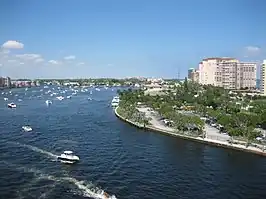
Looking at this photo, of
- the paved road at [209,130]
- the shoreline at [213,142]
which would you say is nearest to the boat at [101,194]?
the shoreline at [213,142]

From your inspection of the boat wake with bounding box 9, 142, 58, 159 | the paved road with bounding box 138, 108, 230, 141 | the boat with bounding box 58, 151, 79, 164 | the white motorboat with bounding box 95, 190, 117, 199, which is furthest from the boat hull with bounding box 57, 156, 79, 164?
the paved road with bounding box 138, 108, 230, 141

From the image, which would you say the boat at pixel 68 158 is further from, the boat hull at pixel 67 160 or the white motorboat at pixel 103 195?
the white motorboat at pixel 103 195

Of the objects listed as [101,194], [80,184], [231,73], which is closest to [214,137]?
[80,184]

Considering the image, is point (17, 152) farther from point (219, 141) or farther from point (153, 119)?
point (153, 119)

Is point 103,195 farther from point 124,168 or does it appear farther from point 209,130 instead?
point 209,130

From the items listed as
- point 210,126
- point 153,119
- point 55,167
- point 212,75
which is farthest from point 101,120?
point 212,75

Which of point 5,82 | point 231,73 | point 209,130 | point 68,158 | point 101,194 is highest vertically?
point 231,73

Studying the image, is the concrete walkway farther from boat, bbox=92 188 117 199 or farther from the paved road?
boat, bbox=92 188 117 199
